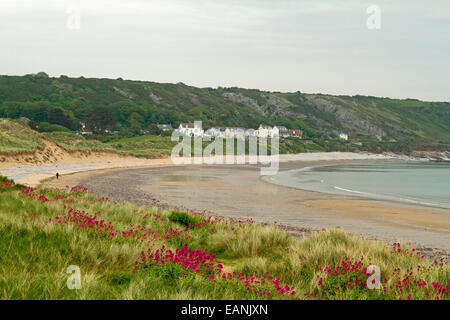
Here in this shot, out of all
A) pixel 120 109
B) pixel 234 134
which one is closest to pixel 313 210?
pixel 234 134

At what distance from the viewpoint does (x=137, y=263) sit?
25.6ft

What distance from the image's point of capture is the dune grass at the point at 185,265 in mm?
6016

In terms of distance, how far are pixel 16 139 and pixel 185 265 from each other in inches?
2181

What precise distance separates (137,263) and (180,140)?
101 m

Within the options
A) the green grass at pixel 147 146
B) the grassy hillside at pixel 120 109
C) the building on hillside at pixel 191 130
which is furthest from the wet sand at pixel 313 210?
the building on hillside at pixel 191 130

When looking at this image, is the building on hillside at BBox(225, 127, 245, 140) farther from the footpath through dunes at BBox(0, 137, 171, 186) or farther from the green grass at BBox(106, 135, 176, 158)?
the footpath through dunes at BBox(0, 137, 171, 186)

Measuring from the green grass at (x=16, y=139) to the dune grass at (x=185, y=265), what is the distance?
143ft

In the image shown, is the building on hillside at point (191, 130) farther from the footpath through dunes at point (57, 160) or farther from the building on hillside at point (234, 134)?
the footpath through dunes at point (57, 160)

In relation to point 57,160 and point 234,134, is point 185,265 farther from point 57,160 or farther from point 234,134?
point 234,134

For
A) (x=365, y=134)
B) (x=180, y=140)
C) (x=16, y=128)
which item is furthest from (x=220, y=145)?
(x=365, y=134)

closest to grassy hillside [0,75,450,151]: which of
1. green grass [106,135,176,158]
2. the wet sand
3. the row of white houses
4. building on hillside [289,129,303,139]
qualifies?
building on hillside [289,129,303,139]

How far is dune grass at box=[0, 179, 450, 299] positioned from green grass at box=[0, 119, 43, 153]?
4360 centimetres

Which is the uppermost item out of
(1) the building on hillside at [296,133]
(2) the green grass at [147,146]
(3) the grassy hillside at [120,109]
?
(3) the grassy hillside at [120,109]
